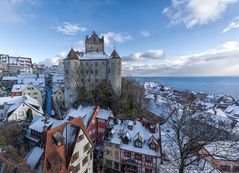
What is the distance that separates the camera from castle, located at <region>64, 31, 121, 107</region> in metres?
46.5

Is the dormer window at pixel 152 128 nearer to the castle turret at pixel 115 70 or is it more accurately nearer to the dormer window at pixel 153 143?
the dormer window at pixel 153 143

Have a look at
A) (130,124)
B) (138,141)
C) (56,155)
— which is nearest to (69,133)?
(56,155)

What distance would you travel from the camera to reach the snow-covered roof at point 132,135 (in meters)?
22.4

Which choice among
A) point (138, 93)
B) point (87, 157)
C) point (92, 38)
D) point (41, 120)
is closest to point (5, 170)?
point (87, 157)

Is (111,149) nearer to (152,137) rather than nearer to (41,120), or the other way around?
(152,137)

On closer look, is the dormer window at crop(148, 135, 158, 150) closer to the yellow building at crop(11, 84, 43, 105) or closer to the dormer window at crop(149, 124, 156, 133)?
the dormer window at crop(149, 124, 156, 133)

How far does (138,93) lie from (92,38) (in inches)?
945

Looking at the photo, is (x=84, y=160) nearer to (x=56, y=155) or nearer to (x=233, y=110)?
(x=56, y=155)

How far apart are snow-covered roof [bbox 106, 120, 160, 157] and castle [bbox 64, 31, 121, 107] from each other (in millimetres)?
20566

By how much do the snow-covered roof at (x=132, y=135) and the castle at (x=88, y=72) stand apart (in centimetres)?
2057

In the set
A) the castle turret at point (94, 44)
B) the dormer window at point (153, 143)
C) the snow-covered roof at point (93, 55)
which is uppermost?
the castle turret at point (94, 44)

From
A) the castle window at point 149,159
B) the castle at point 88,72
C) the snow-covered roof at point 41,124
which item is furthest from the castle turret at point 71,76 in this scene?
the castle window at point 149,159

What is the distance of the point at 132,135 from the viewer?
24.4 meters

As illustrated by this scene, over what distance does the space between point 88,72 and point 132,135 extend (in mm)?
29320
